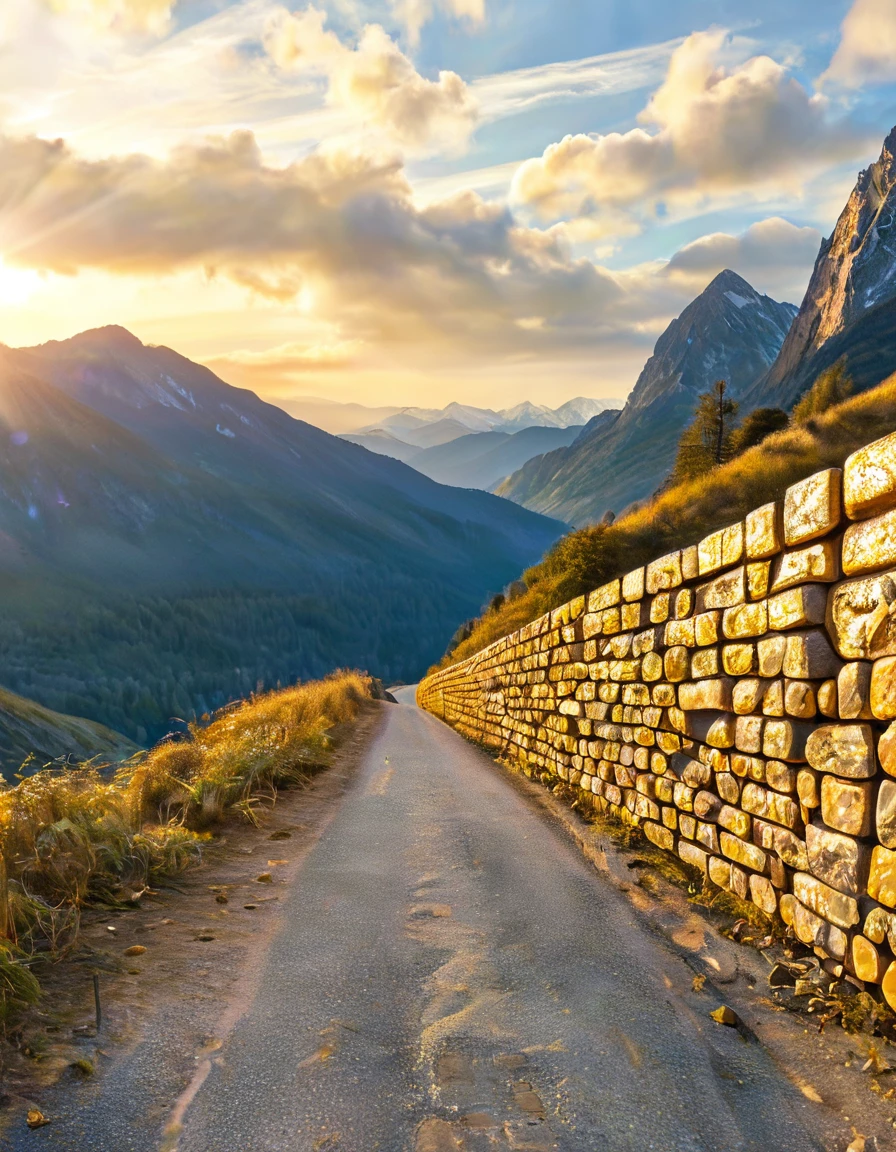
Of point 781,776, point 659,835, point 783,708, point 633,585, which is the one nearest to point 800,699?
point 783,708

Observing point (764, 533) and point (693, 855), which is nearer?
point (764, 533)

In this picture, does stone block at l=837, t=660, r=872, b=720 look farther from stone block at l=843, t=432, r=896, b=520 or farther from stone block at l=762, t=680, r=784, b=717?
stone block at l=843, t=432, r=896, b=520

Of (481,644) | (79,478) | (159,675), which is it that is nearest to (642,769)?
(481,644)

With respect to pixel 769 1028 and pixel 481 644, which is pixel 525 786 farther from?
pixel 481 644

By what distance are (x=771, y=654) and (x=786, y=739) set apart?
44cm

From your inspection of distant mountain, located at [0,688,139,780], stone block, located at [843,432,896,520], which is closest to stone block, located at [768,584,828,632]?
stone block, located at [843,432,896,520]

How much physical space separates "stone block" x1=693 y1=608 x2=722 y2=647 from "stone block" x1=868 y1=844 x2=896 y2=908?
1.67 m

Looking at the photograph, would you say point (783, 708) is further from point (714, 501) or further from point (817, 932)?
point (714, 501)

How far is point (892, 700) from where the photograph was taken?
9.27 ft

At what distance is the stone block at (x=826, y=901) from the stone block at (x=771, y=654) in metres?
0.98

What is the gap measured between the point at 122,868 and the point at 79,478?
194 m

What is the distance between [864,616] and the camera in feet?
9.91

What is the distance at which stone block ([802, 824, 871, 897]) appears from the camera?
9.77 feet

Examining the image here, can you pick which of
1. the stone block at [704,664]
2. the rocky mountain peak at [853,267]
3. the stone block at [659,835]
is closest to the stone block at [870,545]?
the stone block at [704,664]
